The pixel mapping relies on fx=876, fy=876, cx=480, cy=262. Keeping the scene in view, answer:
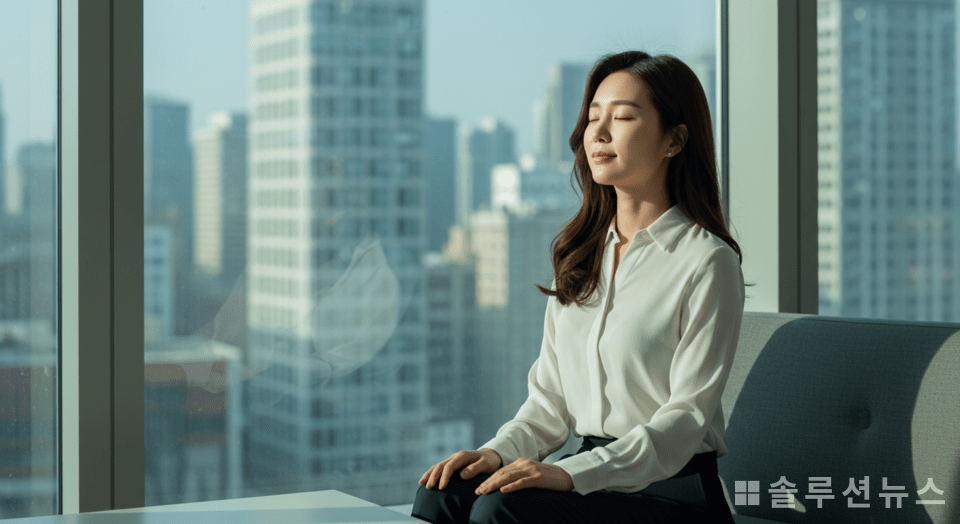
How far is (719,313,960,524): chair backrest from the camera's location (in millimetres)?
1430

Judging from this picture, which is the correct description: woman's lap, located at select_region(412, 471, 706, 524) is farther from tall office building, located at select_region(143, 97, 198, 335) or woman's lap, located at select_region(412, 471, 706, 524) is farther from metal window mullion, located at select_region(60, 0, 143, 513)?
tall office building, located at select_region(143, 97, 198, 335)

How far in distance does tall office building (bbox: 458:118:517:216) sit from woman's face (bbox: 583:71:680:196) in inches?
26.7

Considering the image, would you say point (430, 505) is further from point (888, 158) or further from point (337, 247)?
point (888, 158)

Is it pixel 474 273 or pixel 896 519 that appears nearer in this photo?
pixel 896 519

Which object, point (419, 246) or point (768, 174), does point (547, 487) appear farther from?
point (768, 174)

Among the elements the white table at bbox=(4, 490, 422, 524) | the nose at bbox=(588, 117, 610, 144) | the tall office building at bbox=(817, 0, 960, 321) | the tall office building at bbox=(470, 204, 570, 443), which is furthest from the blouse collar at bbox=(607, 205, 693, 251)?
the tall office building at bbox=(817, 0, 960, 321)

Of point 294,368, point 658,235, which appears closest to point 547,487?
point 658,235

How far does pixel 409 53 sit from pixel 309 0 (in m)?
0.25

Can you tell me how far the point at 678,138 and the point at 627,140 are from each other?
9 cm

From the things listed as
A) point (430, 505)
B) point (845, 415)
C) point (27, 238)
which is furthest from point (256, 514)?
point (845, 415)

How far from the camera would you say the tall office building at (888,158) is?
2.64m

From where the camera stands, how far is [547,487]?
1.21 m

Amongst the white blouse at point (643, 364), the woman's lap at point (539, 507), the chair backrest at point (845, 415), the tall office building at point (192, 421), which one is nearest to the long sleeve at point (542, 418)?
the white blouse at point (643, 364)

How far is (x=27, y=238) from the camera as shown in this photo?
1.59 meters
